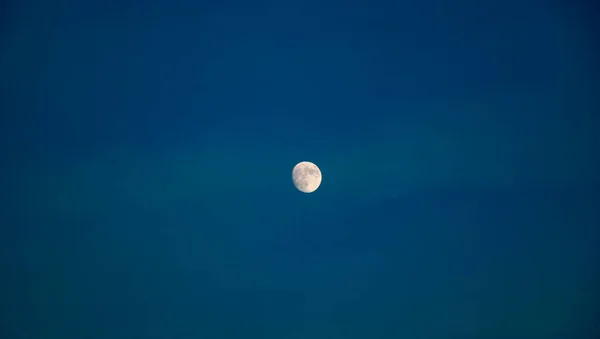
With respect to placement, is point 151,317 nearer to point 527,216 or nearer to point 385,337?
point 385,337

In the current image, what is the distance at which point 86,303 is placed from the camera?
255cm

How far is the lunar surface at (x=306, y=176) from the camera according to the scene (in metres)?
2.61

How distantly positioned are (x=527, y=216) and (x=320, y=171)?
1758mm

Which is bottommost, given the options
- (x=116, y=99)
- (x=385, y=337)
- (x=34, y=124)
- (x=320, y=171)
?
(x=385, y=337)

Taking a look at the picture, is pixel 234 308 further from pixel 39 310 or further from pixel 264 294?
pixel 39 310

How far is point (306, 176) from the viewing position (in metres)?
2.61

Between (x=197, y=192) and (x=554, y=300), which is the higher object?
(x=197, y=192)

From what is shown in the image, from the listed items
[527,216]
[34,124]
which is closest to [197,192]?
[34,124]

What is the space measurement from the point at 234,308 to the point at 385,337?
1292 millimetres

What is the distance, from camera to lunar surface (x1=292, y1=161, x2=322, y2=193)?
2.61 meters

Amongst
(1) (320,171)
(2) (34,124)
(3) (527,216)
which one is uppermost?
(2) (34,124)

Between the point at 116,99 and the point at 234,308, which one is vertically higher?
the point at 116,99

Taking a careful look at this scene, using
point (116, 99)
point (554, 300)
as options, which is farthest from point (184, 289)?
point (554, 300)

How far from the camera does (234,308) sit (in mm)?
2633
